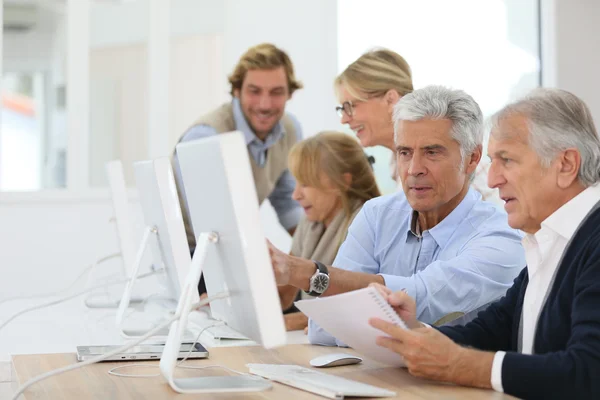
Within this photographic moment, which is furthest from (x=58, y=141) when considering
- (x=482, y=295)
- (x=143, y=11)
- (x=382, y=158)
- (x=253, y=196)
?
(x=253, y=196)

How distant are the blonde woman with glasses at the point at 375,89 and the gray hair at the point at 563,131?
51.9 inches

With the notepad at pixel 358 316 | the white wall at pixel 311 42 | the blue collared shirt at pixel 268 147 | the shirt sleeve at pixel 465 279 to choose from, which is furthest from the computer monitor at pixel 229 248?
the white wall at pixel 311 42

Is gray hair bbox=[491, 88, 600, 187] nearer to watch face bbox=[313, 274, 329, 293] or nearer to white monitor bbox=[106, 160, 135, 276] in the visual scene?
watch face bbox=[313, 274, 329, 293]

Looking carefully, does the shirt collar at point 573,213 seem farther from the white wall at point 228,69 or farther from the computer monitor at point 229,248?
the white wall at point 228,69

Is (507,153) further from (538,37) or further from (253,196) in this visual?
(538,37)

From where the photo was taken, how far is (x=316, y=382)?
1589mm

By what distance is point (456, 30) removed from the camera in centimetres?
584

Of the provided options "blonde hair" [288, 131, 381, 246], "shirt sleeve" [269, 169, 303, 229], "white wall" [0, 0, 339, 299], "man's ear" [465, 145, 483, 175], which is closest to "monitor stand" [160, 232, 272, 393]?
"man's ear" [465, 145, 483, 175]

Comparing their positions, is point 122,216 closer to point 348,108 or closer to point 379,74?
point 348,108

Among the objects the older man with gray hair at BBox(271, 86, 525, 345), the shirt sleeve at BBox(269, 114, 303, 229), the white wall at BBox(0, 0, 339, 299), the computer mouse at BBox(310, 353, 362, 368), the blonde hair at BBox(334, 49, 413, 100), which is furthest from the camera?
the white wall at BBox(0, 0, 339, 299)

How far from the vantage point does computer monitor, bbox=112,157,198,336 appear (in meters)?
2.17

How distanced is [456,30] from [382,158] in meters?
1.02

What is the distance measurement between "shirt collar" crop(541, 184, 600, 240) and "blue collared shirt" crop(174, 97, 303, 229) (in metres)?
2.33

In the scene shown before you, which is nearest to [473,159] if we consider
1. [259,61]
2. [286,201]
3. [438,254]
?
[438,254]
